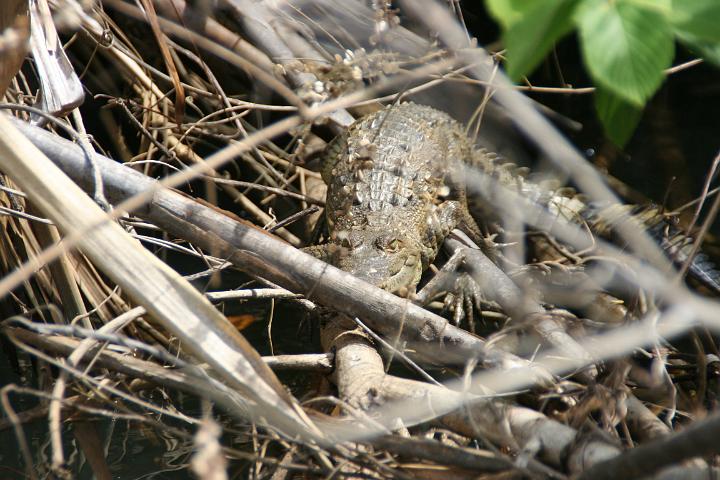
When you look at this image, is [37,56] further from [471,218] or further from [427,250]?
[471,218]

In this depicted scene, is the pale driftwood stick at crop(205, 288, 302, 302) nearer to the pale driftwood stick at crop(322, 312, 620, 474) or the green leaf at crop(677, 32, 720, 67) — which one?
the pale driftwood stick at crop(322, 312, 620, 474)

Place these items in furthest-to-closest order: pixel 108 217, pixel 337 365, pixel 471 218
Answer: pixel 471 218 < pixel 337 365 < pixel 108 217

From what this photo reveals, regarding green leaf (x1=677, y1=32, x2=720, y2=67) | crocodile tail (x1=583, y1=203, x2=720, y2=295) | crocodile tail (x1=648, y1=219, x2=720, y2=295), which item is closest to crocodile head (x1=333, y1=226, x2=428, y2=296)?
crocodile tail (x1=583, y1=203, x2=720, y2=295)

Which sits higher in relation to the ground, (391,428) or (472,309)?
(391,428)

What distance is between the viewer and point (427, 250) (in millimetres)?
3684

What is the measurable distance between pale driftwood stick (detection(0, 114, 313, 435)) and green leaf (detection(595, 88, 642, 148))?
0.93 m

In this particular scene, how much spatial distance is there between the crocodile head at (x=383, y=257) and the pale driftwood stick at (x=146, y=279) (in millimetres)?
1605

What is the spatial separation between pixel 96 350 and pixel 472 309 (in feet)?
6.68

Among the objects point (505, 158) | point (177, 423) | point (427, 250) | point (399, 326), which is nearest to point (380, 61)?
point (399, 326)

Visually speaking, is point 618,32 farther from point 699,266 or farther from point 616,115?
point 699,266

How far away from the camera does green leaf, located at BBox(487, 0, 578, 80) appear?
2.73 feet

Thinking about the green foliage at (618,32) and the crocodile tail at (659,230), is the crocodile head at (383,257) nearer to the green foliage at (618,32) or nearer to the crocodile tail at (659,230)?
the crocodile tail at (659,230)

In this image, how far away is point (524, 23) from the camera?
0.83 meters

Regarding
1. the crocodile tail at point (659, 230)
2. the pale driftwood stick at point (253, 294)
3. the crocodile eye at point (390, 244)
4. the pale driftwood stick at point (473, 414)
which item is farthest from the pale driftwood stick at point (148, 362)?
the crocodile tail at point (659, 230)
